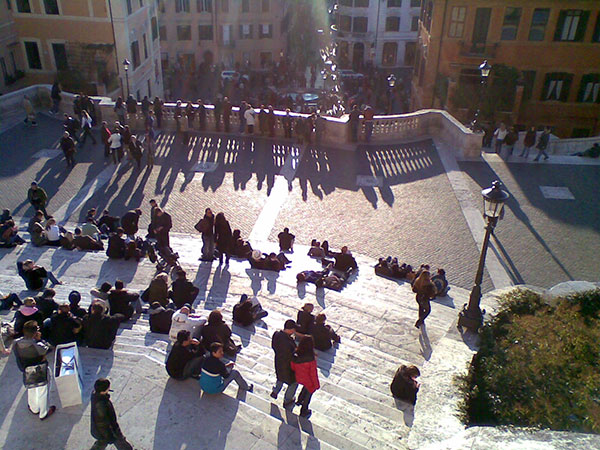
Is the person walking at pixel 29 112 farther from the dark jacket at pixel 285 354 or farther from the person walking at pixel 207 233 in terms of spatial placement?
the dark jacket at pixel 285 354

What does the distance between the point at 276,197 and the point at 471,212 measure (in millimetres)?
6198

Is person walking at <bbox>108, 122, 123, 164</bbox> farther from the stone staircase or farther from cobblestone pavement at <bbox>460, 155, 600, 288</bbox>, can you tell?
cobblestone pavement at <bbox>460, 155, 600, 288</bbox>

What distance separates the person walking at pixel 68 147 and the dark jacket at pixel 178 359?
13849mm

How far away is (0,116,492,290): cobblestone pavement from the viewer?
17.2 metres

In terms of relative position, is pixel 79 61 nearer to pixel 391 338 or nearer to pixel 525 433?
pixel 391 338

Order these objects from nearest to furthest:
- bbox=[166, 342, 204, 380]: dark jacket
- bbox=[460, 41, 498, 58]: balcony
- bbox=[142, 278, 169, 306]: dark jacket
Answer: bbox=[166, 342, 204, 380]: dark jacket, bbox=[142, 278, 169, 306]: dark jacket, bbox=[460, 41, 498, 58]: balcony

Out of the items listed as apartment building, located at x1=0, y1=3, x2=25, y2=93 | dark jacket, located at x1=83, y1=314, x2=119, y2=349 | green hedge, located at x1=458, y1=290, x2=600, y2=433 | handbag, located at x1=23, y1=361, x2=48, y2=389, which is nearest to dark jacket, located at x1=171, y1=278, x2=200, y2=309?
dark jacket, located at x1=83, y1=314, x2=119, y2=349

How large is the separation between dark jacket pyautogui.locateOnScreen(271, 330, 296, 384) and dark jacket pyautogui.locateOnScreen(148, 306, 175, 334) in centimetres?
264

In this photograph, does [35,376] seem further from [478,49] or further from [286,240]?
[478,49]

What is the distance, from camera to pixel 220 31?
165 ft

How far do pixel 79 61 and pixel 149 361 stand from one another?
2802 centimetres

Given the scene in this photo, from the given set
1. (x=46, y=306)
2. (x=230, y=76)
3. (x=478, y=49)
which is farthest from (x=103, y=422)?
(x=230, y=76)

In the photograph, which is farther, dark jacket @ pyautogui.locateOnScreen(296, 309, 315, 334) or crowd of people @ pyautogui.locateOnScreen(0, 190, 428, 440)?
dark jacket @ pyautogui.locateOnScreen(296, 309, 315, 334)

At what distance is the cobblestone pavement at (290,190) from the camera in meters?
17.2
